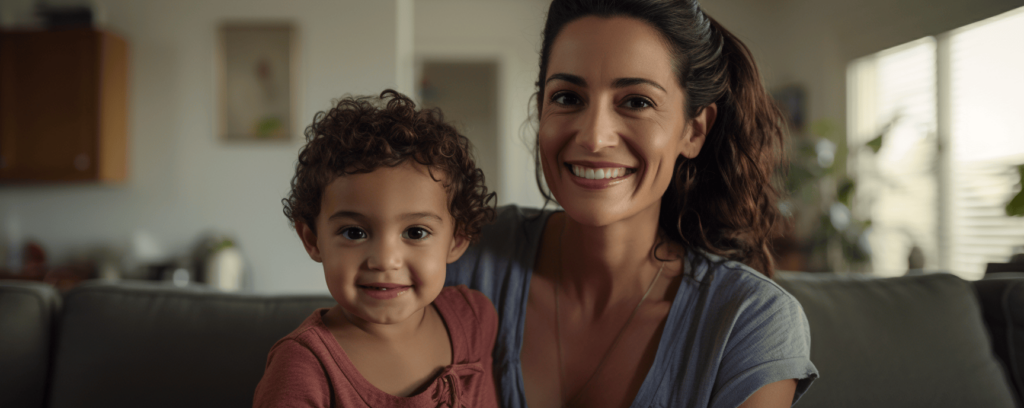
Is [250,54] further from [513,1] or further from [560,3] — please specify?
[560,3]

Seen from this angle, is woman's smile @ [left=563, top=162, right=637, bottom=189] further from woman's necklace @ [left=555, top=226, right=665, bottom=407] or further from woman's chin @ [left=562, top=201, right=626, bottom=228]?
woman's necklace @ [left=555, top=226, right=665, bottom=407]

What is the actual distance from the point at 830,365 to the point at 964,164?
9.76 ft

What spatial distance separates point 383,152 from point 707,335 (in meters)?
0.60

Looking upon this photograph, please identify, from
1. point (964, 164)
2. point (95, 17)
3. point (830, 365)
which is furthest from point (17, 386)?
point (964, 164)

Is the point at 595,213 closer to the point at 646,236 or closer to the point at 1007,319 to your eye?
the point at 646,236

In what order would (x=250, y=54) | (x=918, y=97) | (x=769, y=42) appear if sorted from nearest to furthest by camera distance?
1. (x=918, y=97)
2. (x=250, y=54)
3. (x=769, y=42)

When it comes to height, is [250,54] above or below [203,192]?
above

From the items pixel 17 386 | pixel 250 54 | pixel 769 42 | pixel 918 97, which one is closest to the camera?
pixel 17 386

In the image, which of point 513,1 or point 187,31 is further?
point 513,1

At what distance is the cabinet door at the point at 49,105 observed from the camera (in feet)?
11.9

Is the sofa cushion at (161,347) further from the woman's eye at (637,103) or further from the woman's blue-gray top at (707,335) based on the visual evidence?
the woman's eye at (637,103)

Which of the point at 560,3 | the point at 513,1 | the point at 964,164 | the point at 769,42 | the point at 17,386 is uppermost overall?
the point at 513,1

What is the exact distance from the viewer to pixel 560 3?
1088 millimetres

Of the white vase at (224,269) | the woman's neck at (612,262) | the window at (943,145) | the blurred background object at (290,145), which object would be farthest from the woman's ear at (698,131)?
the white vase at (224,269)
